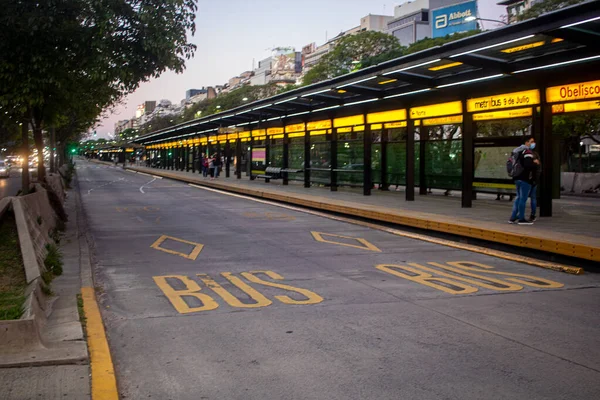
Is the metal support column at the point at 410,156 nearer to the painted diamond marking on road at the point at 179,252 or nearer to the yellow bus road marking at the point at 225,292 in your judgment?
the painted diamond marking on road at the point at 179,252

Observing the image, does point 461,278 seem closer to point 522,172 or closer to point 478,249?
point 478,249

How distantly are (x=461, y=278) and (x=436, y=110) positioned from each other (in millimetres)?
11217

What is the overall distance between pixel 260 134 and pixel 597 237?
87.0ft

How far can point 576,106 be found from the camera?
658 inches

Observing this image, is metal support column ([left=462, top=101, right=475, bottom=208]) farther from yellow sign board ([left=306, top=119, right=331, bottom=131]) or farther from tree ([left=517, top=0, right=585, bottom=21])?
tree ([left=517, top=0, right=585, bottom=21])

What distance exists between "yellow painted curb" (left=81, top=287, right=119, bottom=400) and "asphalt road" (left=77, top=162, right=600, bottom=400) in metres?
0.12

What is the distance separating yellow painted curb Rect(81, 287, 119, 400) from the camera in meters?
4.84

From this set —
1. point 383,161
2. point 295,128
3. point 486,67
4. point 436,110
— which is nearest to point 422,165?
point 383,161

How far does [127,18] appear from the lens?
1291 cm

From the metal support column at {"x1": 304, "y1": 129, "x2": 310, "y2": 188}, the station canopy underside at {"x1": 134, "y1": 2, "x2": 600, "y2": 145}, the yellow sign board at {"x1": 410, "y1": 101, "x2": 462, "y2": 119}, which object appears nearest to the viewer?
the station canopy underside at {"x1": 134, "y1": 2, "x2": 600, "y2": 145}

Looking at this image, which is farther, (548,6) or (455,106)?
(548,6)

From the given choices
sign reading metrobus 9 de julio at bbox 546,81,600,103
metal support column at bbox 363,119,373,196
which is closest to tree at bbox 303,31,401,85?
metal support column at bbox 363,119,373,196

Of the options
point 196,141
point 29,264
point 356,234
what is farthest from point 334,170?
point 196,141

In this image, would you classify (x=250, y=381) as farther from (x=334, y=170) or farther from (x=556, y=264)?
(x=334, y=170)
